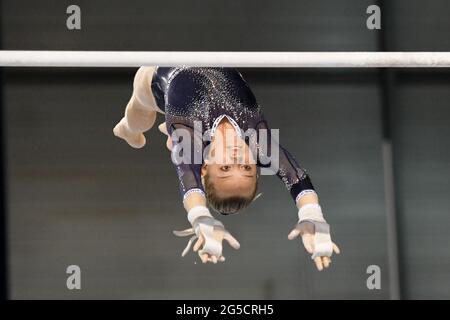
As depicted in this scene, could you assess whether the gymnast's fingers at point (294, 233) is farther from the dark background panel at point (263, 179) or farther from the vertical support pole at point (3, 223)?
the vertical support pole at point (3, 223)

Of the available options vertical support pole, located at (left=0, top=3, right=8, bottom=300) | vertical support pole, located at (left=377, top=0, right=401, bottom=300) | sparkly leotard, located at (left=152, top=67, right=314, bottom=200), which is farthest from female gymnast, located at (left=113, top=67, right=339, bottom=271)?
vertical support pole, located at (left=0, top=3, right=8, bottom=300)

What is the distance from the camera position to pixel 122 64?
2.49 m

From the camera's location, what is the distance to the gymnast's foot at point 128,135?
3.20 m

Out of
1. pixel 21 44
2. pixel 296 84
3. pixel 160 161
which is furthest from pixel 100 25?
pixel 296 84

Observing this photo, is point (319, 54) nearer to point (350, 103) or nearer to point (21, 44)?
point (350, 103)

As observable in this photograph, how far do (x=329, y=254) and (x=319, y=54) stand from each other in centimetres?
90

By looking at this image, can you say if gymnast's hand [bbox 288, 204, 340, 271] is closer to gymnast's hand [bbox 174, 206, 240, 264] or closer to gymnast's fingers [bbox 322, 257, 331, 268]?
gymnast's fingers [bbox 322, 257, 331, 268]

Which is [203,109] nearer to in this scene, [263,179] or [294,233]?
[263,179]

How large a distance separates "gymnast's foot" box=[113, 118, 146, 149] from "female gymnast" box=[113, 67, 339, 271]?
0.13 metres

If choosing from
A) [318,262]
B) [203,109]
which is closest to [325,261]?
[318,262]

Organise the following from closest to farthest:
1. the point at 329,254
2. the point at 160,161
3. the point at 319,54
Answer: the point at 319,54 < the point at 329,254 < the point at 160,161

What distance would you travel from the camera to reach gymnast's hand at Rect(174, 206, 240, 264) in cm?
286

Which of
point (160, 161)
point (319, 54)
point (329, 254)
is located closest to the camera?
point (319, 54)
